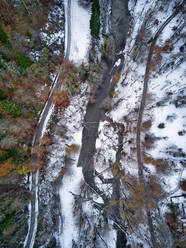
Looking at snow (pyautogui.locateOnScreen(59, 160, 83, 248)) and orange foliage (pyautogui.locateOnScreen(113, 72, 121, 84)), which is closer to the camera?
snow (pyautogui.locateOnScreen(59, 160, 83, 248))

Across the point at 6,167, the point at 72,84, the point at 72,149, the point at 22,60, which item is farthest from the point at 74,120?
the point at 6,167

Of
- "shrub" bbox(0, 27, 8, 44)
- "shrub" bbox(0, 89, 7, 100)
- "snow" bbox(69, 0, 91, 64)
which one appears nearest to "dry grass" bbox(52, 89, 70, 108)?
"snow" bbox(69, 0, 91, 64)

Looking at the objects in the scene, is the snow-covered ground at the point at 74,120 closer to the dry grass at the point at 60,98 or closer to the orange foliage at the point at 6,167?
the dry grass at the point at 60,98

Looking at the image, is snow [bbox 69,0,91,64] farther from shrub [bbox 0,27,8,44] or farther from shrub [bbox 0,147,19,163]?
shrub [bbox 0,147,19,163]

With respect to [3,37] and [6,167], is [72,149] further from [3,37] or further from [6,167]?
[3,37]

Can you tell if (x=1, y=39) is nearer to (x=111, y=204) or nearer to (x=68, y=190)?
(x=68, y=190)

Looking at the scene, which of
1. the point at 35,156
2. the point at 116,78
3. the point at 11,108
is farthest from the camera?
the point at 116,78

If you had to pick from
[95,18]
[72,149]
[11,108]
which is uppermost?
[95,18]
